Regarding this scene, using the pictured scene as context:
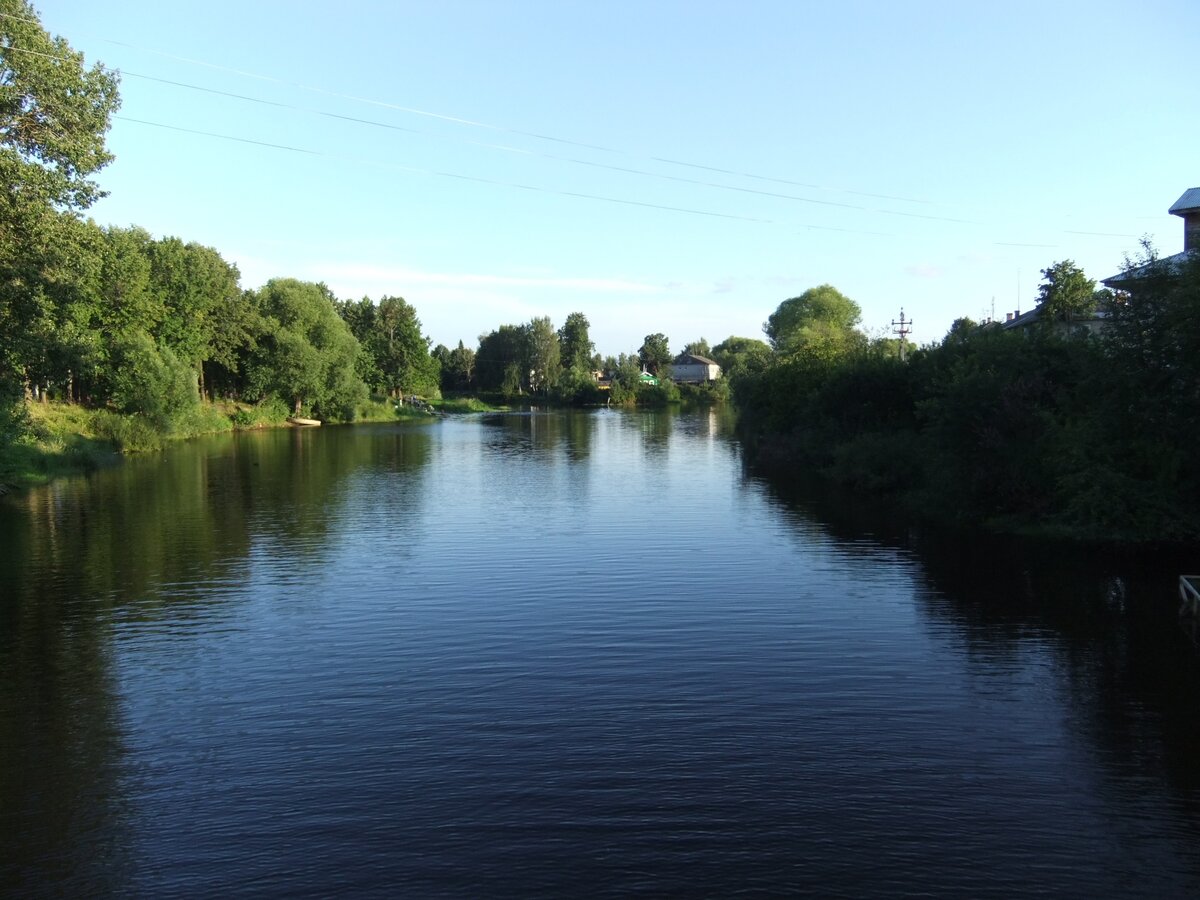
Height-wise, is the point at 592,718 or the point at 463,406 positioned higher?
the point at 463,406

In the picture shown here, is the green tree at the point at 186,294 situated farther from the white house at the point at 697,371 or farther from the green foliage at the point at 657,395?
the white house at the point at 697,371

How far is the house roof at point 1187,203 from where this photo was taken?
3825 centimetres

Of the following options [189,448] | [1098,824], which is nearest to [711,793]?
[1098,824]

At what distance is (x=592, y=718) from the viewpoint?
513 inches

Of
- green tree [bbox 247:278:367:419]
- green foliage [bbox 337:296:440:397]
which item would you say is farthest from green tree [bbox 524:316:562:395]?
green tree [bbox 247:278:367:419]

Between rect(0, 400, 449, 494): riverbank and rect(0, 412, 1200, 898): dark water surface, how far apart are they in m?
15.4

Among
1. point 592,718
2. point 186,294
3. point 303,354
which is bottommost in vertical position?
point 592,718

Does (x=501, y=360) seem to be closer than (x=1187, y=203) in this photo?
No

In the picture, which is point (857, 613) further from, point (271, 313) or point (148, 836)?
point (271, 313)

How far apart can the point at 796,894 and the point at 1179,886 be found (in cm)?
349

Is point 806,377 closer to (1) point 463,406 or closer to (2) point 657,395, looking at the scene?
(1) point 463,406

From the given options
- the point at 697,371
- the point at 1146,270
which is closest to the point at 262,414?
the point at 1146,270

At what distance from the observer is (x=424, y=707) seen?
1355 cm

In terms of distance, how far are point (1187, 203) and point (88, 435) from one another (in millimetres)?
54793
